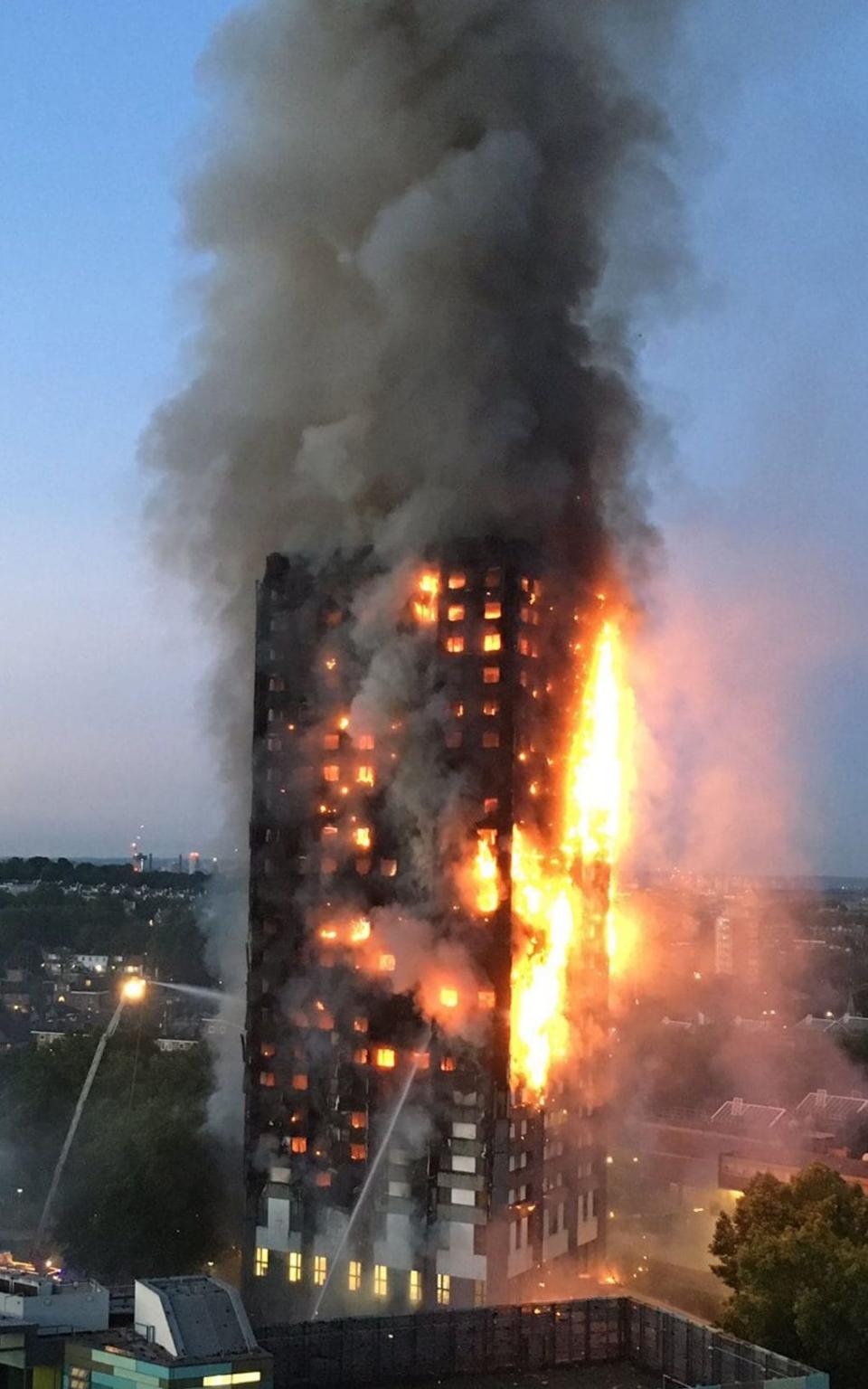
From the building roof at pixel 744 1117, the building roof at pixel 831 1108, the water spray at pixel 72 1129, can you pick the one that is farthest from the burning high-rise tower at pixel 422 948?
the building roof at pixel 831 1108

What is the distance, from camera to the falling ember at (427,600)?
64.2 m

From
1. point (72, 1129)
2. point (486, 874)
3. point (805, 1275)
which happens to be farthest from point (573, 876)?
point (72, 1129)

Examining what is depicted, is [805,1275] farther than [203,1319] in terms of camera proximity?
Yes

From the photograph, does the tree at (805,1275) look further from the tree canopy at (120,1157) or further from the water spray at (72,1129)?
the water spray at (72,1129)

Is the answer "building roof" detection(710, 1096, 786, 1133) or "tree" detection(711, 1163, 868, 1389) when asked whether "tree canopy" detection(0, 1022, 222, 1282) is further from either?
"building roof" detection(710, 1096, 786, 1133)

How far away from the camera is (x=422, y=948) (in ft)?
204

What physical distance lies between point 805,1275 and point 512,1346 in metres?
10.5

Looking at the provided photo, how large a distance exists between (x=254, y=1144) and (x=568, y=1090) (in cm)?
1338

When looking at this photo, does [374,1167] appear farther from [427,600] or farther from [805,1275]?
[427,600]

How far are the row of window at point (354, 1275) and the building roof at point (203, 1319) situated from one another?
20.9 m

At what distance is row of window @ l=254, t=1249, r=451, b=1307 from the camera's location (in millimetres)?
59406

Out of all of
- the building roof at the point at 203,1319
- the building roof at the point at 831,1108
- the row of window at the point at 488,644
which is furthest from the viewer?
the building roof at the point at 831,1108

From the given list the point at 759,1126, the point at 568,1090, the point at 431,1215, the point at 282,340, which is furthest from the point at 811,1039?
the point at 282,340

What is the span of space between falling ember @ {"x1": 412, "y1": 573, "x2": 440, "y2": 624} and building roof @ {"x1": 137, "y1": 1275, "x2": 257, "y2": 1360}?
30.6 meters
